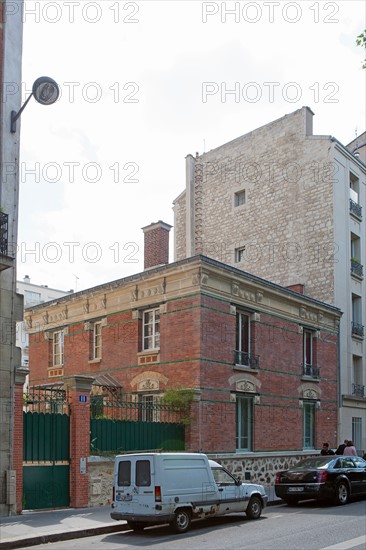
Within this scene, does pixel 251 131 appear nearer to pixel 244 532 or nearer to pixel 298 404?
pixel 298 404

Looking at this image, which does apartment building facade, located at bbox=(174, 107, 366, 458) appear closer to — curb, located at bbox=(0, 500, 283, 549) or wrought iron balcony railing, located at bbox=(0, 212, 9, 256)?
curb, located at bbox=(0, 500, 283, 549)

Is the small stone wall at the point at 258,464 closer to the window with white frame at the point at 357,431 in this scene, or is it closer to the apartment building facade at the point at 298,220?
the apartment building facade at the point at 298,220

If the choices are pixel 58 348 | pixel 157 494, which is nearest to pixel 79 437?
pixel 157 494

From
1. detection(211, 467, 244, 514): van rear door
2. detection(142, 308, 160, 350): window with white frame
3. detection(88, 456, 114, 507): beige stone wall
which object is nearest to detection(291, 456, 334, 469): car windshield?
detection(211, 467, 244, 514): van rear door

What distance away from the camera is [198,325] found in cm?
2080

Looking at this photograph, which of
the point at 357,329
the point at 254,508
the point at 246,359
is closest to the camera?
the point at 254,508

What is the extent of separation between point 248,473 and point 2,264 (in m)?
11.3

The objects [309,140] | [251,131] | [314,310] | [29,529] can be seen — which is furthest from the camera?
[251,131]

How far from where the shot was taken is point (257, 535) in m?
12.7

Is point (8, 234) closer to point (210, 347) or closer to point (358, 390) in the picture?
point (210, 347)

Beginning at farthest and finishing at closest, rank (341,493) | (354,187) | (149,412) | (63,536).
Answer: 1. (354,187)
2. (149,412)
3. (341,493)
4. (63,536)

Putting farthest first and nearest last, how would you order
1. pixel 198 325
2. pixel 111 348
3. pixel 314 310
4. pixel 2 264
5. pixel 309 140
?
1. pixel 309 140
2. pixel 314 310
3. pixel 111 348
4. pixel 198 325
5. pixel 2 264

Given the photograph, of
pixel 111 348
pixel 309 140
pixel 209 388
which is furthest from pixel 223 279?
pixel 309 140

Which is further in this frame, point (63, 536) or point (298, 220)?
point (298, 220)
